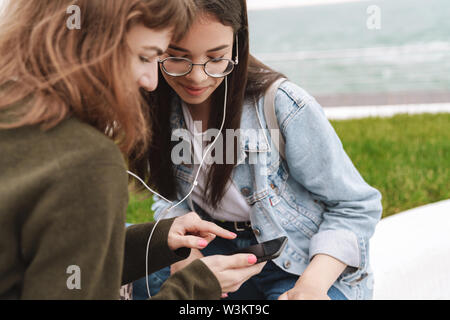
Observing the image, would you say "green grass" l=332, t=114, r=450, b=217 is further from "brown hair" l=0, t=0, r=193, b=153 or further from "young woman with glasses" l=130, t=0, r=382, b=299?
"brown hair" l=0, t=0, r=193, b=153

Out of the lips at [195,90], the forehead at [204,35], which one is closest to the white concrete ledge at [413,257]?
the lips at [195,90]

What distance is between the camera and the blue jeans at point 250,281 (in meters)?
1.83

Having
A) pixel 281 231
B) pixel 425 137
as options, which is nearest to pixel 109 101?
pixel 281 231

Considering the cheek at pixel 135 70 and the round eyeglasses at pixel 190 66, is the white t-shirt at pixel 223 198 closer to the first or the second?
the round eyeglasses at pixel 190 66

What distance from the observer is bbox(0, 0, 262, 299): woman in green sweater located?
97cm

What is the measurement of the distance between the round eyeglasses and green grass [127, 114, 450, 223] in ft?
5.22

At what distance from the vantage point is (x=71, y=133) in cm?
103

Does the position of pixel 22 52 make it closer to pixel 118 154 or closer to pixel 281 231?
pixel 118 154

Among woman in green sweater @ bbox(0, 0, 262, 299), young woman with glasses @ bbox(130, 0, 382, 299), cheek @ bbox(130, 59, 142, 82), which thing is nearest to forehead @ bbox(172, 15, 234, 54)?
young woman with glasses @ bbox(130, 0, 382, 299)

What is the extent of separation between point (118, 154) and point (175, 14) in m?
0.40

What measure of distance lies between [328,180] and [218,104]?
49 cm

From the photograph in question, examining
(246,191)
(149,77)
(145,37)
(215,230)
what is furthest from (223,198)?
(145,37)

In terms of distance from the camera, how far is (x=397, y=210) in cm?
308

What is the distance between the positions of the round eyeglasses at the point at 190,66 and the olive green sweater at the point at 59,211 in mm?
612
